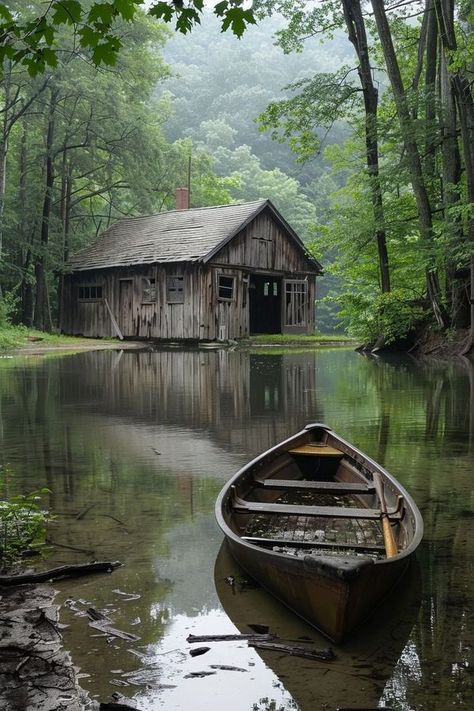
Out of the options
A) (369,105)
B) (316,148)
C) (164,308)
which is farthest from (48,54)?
(164,308)

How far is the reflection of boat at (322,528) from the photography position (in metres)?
3.16

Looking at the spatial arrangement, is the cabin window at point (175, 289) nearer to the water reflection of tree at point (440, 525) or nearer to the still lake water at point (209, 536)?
the still lake water at point (209, 536)

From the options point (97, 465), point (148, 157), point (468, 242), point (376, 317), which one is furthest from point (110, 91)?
point (97, 465)

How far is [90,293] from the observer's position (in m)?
33.3

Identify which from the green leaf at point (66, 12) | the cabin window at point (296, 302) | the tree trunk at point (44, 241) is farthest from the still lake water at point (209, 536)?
the tree trunk at point (44, 241)

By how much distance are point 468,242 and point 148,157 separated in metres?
19.3

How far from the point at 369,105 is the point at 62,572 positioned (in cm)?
2119

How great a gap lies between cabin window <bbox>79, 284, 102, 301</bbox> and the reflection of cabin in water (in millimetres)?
45

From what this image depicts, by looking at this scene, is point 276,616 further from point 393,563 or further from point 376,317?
point 376,317

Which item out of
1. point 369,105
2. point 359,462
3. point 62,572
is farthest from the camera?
point 369,105

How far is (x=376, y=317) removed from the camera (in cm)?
2375

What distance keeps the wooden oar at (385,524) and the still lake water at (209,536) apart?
231 millimetres

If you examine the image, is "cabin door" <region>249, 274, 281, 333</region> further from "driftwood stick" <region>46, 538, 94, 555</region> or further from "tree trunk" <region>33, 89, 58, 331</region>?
"driftwood stick" <region>46, 538, 94, 555</region>

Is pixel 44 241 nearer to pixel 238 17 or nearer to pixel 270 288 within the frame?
pixel 270 288
